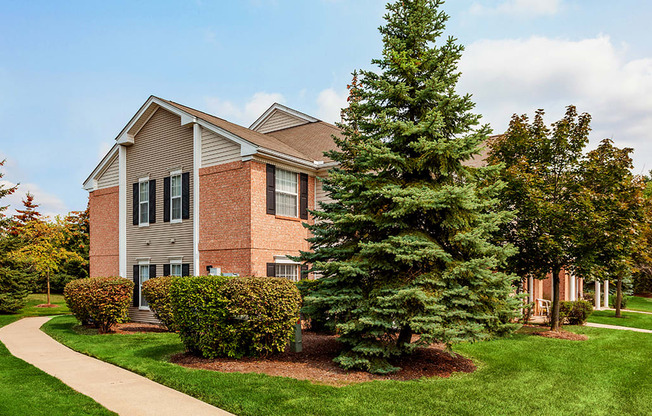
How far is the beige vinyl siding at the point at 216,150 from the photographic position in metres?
15.1

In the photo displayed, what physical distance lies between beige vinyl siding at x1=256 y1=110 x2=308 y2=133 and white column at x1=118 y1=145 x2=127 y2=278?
7227 millimetres

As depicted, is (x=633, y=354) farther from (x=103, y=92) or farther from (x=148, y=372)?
(x=103, y=92)

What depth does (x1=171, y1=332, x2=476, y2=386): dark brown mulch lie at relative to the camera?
27.0 feet

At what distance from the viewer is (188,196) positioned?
1633 cm

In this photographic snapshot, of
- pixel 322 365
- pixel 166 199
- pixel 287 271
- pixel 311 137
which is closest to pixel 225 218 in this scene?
pixel 287 271

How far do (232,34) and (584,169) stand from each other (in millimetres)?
11940

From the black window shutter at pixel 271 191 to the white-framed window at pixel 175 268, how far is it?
13.7ft

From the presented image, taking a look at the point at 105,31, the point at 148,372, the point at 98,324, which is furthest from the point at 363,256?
the point at 105,31

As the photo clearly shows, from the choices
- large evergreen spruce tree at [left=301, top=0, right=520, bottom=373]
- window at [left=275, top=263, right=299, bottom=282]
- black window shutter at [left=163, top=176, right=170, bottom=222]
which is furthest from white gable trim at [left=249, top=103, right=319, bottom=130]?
large evergreen spruce tree at [left=301, top=0, right=520, bottom=373]

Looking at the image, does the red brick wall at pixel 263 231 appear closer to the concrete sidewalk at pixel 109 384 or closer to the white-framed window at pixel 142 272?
the concrete sidewalk at pixel 109 384

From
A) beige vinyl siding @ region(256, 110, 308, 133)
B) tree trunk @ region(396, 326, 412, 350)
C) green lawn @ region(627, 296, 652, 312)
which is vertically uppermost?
beige vinyl siding @ region(256, 110, 308, 133)

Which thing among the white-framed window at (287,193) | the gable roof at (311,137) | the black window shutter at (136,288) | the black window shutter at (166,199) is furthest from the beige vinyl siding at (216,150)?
the black window shutter at (136,288)

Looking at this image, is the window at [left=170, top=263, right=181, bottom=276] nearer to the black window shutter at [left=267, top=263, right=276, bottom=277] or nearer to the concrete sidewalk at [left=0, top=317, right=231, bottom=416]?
the black window shutter at [left=267, top=263, right=276, bottom=277]

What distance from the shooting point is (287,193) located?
1589 centimetres
